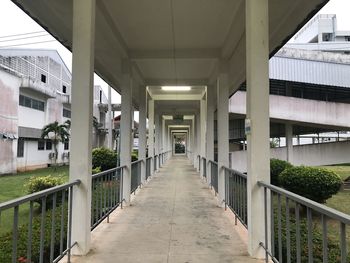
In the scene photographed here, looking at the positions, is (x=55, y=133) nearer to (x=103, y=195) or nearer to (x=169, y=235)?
(x=103, y=195)

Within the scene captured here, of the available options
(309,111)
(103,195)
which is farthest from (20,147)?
(103,195)

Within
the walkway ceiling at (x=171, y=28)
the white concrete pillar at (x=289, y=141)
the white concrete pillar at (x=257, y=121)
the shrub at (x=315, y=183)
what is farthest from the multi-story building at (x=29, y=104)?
the white concrete pillar at (x=257, y=121)

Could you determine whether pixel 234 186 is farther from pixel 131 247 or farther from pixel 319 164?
pixel 319 164

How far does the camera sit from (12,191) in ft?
41.4

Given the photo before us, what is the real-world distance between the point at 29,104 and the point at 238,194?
20.0 meters

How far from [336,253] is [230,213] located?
252cm

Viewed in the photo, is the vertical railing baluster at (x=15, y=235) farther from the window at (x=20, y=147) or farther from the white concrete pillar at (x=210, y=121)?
the window at (x=20, y=147)

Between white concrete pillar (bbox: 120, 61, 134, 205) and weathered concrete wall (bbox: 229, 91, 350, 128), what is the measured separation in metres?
13.6

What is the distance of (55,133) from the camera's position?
80.9 feet

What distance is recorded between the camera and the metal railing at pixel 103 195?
16.8 ft

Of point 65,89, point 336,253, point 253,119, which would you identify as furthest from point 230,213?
point 65,89

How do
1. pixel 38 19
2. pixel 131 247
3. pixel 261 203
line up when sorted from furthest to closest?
pixel 38 19 < pixel 131 247 < pixel 261 203

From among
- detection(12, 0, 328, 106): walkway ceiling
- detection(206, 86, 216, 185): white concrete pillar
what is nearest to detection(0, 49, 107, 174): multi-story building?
detection(12, 0, 328, 106): walkway ceiling

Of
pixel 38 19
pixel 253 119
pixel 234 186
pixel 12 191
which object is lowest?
pixel 12 191
